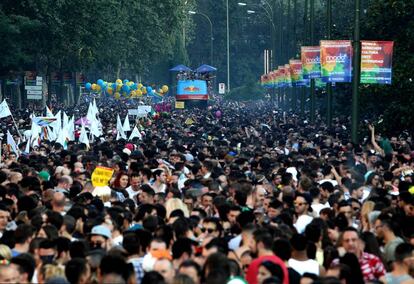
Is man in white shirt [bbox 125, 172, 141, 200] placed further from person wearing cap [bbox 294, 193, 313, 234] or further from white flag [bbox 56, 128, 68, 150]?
white flag [bbox 56, 128, 68, 150]

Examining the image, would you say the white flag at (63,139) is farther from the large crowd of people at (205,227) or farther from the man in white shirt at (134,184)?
the man in white shirt at (134,184)

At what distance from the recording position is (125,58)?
8862 cm

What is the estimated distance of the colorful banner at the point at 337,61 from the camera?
108ft

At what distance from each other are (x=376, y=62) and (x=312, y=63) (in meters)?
8.56

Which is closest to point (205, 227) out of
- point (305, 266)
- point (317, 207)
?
point (305, 266)

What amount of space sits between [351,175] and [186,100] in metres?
60.7

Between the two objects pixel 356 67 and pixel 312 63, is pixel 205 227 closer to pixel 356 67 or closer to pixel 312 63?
pixel 356 67

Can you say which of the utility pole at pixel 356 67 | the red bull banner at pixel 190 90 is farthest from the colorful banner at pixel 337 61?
the red bull banner at pixel 190 90

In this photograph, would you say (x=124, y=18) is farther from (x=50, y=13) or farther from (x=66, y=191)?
A: (x=66, y=191)

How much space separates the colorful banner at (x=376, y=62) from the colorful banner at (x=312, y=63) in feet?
26.0

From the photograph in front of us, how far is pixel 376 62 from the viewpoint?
3158 centimetres

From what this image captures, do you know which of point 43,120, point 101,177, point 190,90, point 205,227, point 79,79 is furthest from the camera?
point 79,79

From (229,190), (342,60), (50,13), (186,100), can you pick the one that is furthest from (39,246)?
(186,100)

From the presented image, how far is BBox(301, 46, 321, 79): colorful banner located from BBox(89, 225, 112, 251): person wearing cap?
27.2m
